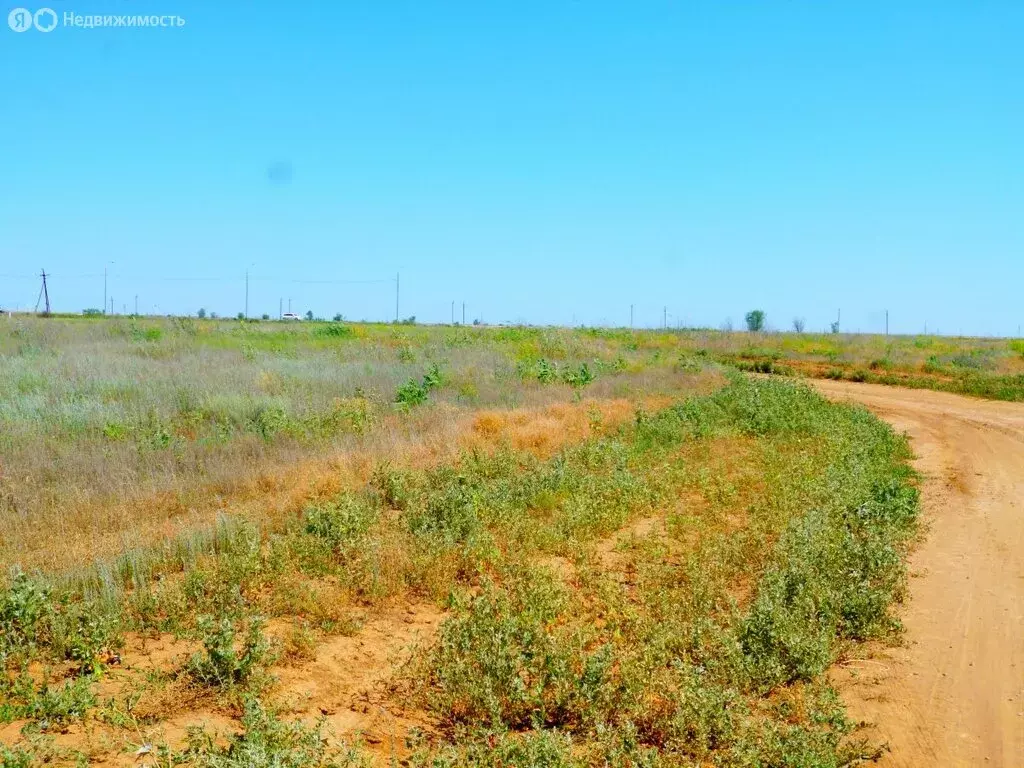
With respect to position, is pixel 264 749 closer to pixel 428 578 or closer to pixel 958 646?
pixel 428 578

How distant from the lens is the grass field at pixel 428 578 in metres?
4.48

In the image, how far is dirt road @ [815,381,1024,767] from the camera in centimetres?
467

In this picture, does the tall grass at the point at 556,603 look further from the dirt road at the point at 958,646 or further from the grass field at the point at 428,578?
the dirt road at the point at 958,646

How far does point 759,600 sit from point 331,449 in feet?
20.1

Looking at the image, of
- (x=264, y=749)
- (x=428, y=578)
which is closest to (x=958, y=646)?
(x=428, y=578)

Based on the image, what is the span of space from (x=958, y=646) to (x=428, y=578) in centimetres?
412

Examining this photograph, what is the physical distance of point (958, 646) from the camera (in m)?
5.92

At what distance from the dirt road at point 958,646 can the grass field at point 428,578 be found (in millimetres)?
273

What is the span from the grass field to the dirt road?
273 millimetres

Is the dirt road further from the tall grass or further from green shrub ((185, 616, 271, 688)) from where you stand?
green shrub ((185, 616, 271, 688))

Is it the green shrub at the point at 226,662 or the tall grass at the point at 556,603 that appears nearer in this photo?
the tall grass at the point at 556,603

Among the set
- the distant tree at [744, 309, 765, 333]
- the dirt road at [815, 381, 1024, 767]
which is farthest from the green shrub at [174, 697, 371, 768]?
the distant tree at [744, 309, 765, 333]

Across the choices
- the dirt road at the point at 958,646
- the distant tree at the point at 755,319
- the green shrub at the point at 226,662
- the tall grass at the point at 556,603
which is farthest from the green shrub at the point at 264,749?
the distant tree at the point at 755,319

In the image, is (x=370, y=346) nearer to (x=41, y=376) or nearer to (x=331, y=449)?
(x=41, y=376)
